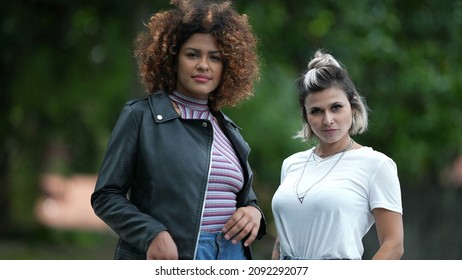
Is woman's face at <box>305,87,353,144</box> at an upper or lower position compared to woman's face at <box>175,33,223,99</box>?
→ lower

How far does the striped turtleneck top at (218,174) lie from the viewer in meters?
3.34

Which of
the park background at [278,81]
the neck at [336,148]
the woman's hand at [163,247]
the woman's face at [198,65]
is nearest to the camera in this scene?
the woman's hand at [163,247]

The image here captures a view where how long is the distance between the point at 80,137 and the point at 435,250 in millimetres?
6009

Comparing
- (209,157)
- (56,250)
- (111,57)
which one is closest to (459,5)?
(111,57)

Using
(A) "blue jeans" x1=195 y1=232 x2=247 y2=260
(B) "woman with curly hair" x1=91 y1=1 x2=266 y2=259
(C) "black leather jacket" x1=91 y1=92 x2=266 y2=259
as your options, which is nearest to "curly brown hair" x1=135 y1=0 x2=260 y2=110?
(B) "woman with curly hair" x1=91 y1=1 x2=266 y2=259

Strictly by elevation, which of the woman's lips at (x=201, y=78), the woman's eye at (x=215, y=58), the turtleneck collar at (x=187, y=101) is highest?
the woman's eye at (x=215, y=58)

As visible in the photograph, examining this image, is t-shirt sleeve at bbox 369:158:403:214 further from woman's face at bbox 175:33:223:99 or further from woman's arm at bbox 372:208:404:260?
woman's face at bbox 175:33:223:99

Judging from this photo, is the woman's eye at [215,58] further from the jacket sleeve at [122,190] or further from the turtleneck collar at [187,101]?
the jacket sleeve at [122,190]

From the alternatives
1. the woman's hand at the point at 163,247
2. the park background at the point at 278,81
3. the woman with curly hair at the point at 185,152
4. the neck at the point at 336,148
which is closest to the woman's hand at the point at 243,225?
the woman with curly hair at the point at 185,152

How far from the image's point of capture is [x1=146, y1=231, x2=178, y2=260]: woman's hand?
319 centimetres

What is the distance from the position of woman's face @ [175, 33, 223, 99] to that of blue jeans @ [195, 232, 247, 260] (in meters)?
0.52

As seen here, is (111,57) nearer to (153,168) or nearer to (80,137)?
(80,137)

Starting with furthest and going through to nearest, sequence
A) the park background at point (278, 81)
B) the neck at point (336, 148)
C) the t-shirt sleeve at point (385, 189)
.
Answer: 1. the park background at point (278, 81)
2. the neck at point (336, 148)
3. the t-shirt sleeve at point (385, 189)

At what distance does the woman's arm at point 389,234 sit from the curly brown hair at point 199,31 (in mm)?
735
